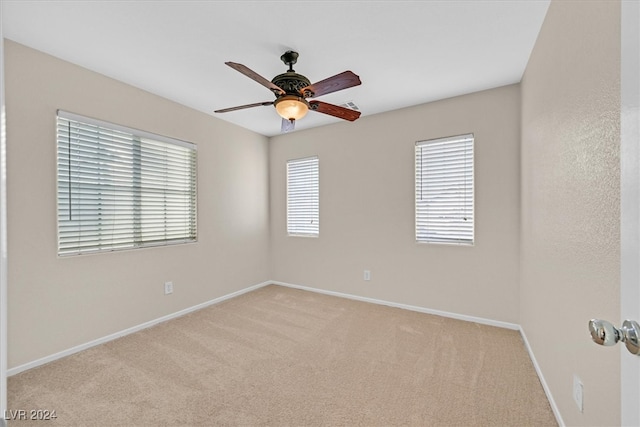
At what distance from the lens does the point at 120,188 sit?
2814 mm

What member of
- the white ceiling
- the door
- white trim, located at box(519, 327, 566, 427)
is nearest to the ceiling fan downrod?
the white ceiling

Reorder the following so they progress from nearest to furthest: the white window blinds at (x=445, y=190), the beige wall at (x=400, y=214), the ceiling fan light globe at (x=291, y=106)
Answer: the ceiling fan light globe at (x=291, y=106), the beige wall at (x=400, y=214), the white window blinds at (x=445, y=190)

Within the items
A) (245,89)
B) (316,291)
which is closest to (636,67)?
(245,89)

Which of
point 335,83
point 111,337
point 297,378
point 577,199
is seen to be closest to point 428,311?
point 297,378

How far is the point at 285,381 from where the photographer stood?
6.82ft

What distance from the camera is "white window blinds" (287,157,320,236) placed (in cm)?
425

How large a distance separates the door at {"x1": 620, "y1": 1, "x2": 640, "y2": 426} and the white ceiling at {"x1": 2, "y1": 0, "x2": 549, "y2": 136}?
4.83ft

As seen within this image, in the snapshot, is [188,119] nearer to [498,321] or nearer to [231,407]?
→ [231,407]

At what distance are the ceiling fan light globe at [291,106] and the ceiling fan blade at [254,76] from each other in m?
0.07

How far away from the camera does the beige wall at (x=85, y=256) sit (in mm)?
2164

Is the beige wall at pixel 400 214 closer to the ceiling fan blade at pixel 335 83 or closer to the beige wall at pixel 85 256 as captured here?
the beige wall at pixel 85 256

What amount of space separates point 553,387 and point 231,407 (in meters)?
2.03

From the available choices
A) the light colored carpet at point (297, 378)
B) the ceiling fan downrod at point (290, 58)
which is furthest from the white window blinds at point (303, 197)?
the ceiling fan downrod at point (290, 58)

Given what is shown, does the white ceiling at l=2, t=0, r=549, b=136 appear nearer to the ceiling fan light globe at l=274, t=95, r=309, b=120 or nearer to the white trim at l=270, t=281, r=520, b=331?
the ceiling fan light globe at l=274, t=95, r=309, b=120
